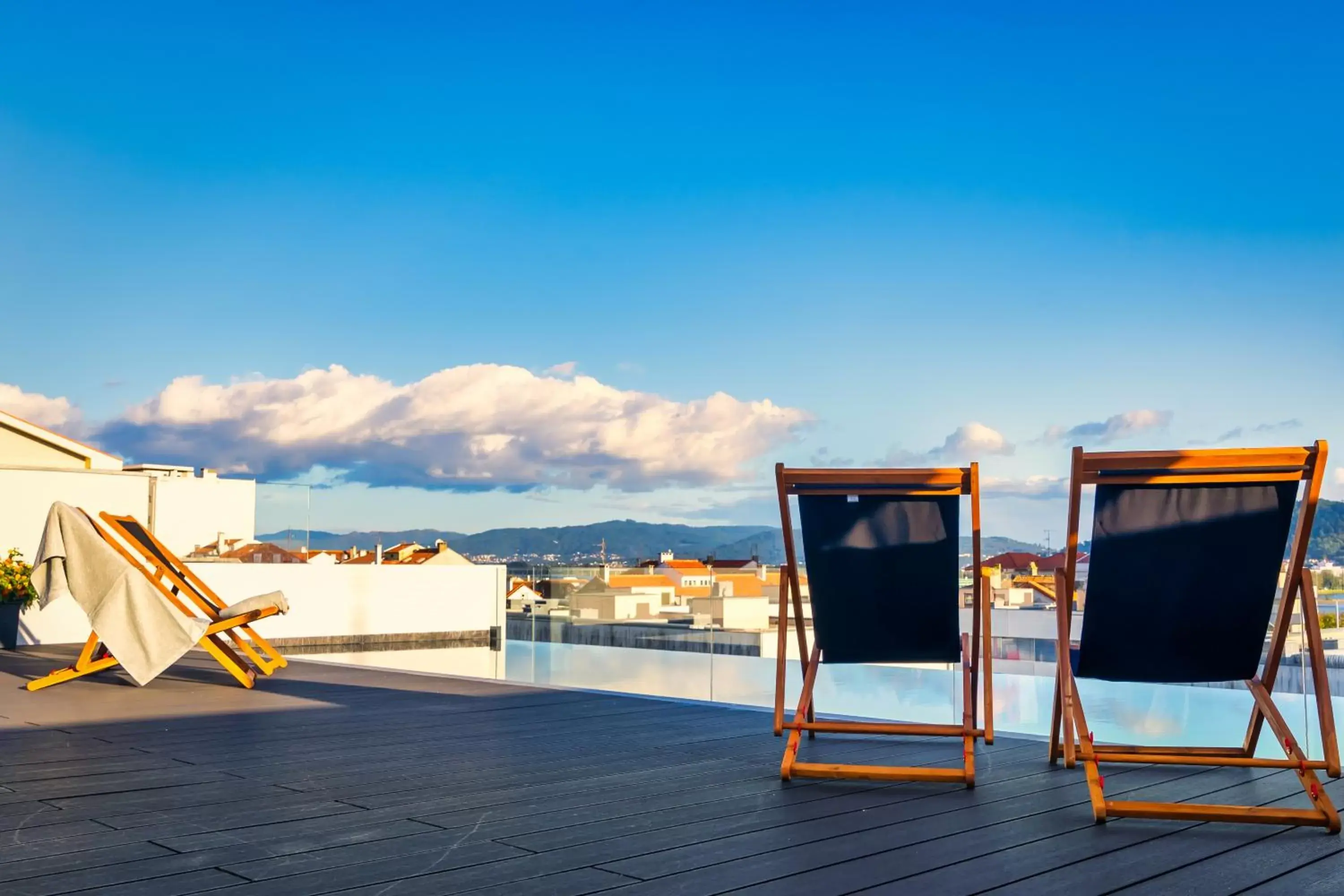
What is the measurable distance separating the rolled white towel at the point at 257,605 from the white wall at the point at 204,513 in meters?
3.31

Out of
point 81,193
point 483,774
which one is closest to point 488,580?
point 483,774

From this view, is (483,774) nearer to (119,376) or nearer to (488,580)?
(488,580)

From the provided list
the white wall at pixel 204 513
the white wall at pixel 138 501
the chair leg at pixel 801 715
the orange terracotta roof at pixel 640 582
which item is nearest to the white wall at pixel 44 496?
the white wall at pixel 138 501

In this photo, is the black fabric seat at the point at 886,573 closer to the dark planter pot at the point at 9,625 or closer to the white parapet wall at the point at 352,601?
the white parapet wall at the point at 352,601

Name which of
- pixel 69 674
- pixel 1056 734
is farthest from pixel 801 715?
pixel 69 674

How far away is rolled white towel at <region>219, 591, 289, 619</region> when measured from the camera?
17.5 feet

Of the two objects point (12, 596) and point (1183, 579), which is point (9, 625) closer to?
point (12, 596)

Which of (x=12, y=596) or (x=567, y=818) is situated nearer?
(x=567, y=818)

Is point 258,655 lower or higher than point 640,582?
lower

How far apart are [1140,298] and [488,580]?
62.0 feet

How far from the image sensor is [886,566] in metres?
3.35

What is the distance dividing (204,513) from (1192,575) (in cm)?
754

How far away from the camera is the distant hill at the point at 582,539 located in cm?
623

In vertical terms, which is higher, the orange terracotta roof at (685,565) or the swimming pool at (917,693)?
the orange terracotta roof at (685,565)
